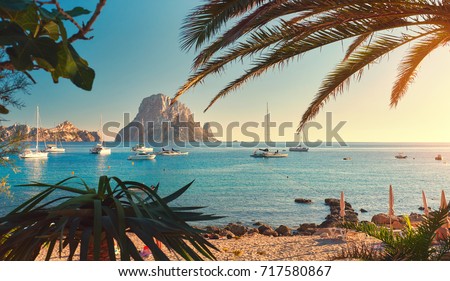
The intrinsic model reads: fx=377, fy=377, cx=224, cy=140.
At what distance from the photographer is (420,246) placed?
2734mm

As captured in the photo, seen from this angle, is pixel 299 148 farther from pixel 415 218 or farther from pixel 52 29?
pixel 52 29

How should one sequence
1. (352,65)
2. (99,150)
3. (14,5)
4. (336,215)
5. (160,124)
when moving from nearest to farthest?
(14,5) → (352,65) → (336,215) → (160,124) → (99,150)

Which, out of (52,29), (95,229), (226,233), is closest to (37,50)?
(52,29)

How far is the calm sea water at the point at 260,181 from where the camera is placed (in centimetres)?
1753

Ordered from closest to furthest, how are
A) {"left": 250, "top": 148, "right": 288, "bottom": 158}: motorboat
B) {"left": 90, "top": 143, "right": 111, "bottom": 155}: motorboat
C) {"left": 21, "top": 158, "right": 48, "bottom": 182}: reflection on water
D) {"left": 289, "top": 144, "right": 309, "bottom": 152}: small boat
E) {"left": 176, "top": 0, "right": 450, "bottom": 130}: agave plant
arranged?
{"left": 176, "top": 0, "right": 450, "bottom": 130}: agave plant, {"left": 21, "top": 158, "right": 48, "bottom": 182}: reflection on water, {"left": 90, "top": 143, "right": 111, "bottom": 155}: motorboat, {"left": 250, "top": 148, "right": 288, "bottom": 158}: motorboat, {"left": 289, "top": 144, "right": 309, "bottom": 152}: small boat

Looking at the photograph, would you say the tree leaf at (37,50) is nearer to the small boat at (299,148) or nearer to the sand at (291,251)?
the sand at (291,251)

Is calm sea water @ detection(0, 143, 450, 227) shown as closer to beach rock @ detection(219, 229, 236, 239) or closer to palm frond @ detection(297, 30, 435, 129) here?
beach rock @ detection(219, 229, 236, 239)

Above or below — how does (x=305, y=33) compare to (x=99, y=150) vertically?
above

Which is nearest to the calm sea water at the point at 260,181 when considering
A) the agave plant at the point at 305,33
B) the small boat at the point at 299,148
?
the small boat at the point at 299,148

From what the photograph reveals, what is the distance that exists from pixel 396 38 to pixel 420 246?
89.2 inches

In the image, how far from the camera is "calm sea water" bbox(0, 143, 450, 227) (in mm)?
17531

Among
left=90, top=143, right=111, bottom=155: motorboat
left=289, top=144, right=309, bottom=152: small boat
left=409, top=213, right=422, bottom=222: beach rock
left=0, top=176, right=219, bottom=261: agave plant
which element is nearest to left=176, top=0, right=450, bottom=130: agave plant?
left=0, top=176, right=219, bottom=261: agave plant

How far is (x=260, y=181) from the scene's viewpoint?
3011 cm
